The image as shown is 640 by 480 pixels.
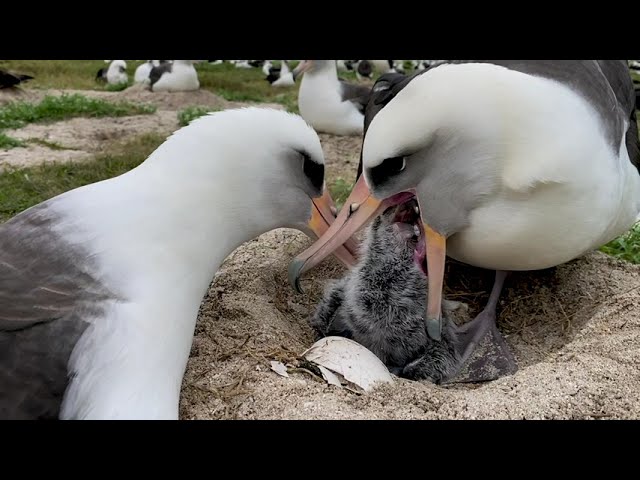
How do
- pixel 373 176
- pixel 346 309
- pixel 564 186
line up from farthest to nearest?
pixel 346 309
pixel 373 176
pixel 564 186

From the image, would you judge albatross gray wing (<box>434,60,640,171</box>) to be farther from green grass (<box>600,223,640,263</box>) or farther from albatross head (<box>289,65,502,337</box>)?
green grass (<box>600,223,640,263</box>)

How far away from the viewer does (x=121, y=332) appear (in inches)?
91.5

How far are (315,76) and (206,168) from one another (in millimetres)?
8068

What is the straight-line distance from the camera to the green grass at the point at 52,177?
16.9 ft

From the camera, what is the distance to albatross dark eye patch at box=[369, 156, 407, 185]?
2.92 metres

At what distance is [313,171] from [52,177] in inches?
143

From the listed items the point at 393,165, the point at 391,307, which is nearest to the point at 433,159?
the point at 393,165

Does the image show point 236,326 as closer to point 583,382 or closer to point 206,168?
point 206,168

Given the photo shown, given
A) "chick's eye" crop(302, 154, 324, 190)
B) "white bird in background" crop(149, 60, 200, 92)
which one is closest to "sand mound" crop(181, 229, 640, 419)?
"chick's eye" crop(302, 154, 324, 190)

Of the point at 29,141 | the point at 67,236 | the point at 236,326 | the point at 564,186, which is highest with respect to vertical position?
the point at 564,186

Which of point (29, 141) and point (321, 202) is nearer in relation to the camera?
point (321, 202)

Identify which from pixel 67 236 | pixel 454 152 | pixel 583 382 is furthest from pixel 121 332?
pixel 583 382

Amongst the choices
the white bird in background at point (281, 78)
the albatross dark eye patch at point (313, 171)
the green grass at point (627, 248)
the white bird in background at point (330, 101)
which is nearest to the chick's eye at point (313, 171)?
the albatross dark eye patch at point (313, 171)

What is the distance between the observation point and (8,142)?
22.8 ft
